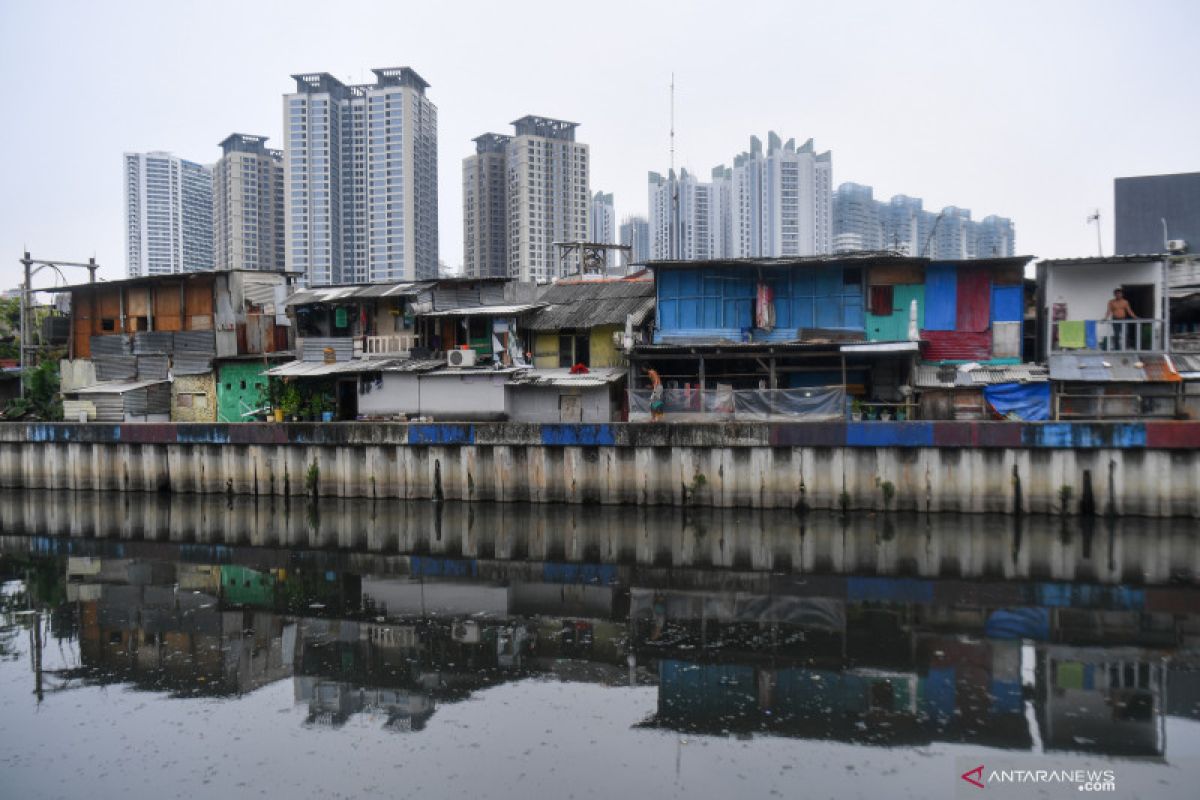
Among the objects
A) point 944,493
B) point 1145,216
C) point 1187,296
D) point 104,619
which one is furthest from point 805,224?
point 104,619

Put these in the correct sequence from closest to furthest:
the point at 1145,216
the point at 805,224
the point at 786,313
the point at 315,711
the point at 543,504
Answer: the point at 315,711, the point at 543,504, the point at 786,313, the point at 1145,216, the point at 805,224

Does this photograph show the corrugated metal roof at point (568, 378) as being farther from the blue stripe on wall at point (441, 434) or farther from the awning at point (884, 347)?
the awning at point (884, 347)

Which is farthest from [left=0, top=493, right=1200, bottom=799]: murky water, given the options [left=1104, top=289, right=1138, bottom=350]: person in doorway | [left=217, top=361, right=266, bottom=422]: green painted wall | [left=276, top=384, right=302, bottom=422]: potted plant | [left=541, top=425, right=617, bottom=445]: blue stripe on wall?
[left=217, top=361, right=266, bottom=422]: green painted wall

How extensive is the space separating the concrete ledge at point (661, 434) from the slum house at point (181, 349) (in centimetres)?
337

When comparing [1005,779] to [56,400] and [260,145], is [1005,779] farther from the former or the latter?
[260,145]

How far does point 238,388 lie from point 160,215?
6850 cm

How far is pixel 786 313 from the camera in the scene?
96.7 feet

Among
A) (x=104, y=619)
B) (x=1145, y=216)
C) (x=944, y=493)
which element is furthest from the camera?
(x=1145, y=216)

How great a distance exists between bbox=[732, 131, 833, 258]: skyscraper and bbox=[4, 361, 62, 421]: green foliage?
2261 inches

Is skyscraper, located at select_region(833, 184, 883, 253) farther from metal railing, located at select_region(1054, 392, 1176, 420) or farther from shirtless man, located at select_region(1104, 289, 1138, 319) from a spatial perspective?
metal railing, located at select_region(1054, 392, 1176, 420)

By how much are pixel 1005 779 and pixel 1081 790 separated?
2.57ft

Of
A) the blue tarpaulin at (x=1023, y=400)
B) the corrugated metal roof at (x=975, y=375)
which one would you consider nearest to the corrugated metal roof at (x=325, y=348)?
the corrugated metal roof at (x=975, y=375)

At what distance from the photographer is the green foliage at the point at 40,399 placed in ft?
119

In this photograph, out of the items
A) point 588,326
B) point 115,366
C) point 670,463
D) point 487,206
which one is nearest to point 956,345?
point 670,463
